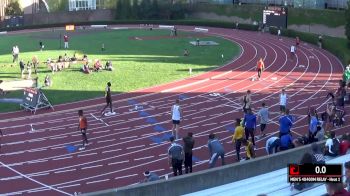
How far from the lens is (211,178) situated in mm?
13273

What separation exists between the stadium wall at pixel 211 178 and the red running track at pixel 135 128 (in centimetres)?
448

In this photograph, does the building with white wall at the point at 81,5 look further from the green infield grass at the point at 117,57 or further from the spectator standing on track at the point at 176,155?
the spectator standing on track at the point at 176,155

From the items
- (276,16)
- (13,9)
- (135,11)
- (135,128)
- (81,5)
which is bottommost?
(135,128)

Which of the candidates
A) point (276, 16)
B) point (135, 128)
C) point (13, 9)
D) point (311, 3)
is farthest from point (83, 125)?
point (13, 9)

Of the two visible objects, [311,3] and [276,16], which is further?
[311,3]

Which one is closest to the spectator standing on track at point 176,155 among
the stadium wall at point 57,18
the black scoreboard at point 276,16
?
the black scoreboard at point 276,16

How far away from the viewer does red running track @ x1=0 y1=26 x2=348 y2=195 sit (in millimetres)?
18078

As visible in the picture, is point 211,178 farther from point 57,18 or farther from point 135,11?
point 57,18

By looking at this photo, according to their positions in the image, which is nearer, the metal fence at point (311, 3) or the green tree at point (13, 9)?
the metal fence at point (311, 3)
